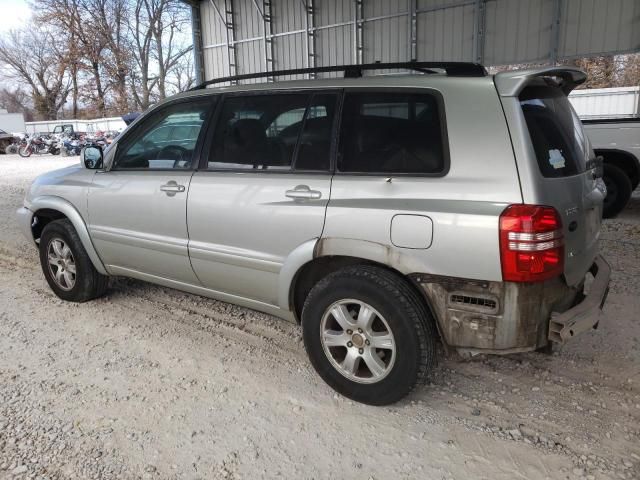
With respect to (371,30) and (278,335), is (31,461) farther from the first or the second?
(371,30)

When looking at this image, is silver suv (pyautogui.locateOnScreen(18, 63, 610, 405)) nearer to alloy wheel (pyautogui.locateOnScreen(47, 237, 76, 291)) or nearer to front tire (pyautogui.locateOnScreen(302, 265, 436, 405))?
front tire (pyautogui.locateOnScreen(302, 265, 436, 405))

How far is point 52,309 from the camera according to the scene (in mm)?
4406

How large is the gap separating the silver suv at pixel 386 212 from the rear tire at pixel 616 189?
517cm

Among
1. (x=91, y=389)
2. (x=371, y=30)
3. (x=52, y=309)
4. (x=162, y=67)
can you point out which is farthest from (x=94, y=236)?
(x=162, y=67)

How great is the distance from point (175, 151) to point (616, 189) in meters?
6.81

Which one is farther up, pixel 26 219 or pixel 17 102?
pixel 17 102

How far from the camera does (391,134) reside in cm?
278

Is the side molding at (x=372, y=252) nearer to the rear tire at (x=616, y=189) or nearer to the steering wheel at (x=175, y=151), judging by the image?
the steering wheel at (x=175, y=151)

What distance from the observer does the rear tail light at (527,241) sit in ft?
7.66

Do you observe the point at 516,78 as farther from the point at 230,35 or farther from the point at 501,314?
the point at 230,35

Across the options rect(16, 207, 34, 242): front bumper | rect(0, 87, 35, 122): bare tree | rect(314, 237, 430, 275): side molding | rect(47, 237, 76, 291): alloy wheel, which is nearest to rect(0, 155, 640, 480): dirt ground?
rect(47, 237, 76, 291): alloy wheel

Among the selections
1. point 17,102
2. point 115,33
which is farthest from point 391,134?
point 17,102

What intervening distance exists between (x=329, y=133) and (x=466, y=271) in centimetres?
114

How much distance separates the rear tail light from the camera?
2.33m
